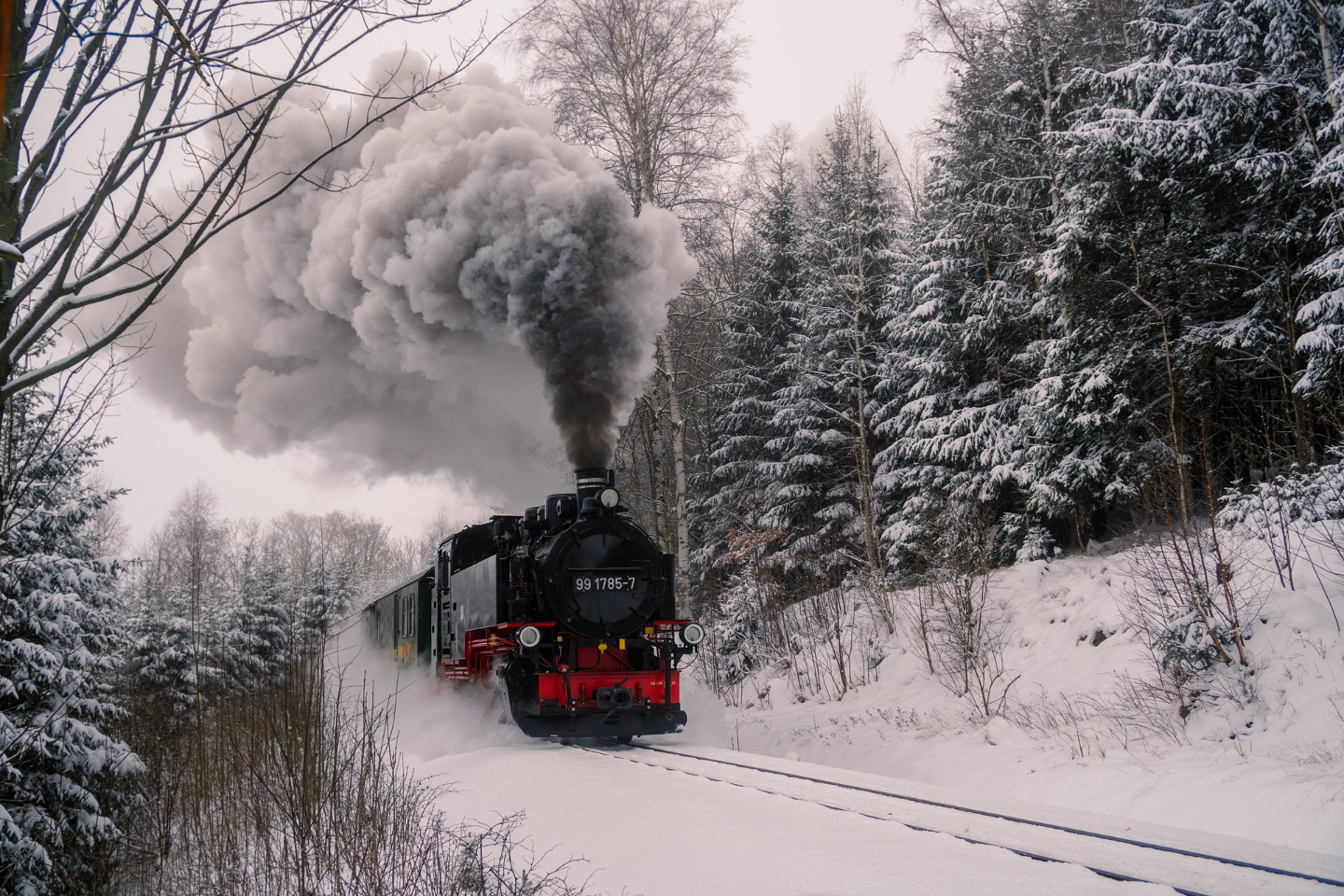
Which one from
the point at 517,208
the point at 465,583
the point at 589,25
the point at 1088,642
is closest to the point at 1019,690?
the point at 1088,642

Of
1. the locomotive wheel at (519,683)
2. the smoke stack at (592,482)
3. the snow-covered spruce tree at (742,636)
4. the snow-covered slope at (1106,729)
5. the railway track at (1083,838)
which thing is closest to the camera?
the railway track at (1083,838)

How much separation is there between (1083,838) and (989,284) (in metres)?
12.0

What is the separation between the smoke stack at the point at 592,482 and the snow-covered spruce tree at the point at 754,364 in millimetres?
10403

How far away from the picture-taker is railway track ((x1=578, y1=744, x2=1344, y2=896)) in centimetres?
404

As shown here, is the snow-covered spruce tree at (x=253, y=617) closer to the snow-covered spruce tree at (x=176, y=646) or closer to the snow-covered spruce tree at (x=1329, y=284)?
the snow-covered spruce tree at (x=176, y=646)

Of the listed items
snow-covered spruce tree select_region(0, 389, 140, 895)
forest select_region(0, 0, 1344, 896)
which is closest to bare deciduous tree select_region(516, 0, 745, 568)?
forest select_region(0, 0, 1344, 896)

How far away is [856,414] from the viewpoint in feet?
63.2

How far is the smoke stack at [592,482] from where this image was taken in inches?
383

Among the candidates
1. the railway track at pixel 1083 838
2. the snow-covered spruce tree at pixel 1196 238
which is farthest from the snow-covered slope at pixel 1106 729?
the snow-covered spruce tree at pixel 1196 238

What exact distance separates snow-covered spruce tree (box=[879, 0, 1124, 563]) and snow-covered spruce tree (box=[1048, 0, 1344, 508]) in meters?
1.08

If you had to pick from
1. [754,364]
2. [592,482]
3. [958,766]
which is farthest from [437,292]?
[754,364]

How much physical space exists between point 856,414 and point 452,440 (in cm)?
874

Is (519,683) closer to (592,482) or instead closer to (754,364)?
(592,482)

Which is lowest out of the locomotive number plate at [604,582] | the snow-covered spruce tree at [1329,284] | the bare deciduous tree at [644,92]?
the locomotive number plate at [604,582]
